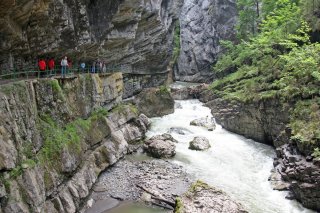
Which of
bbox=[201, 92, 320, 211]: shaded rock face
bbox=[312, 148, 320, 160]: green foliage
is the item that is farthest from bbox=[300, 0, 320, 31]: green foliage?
bbox=[312, 148, 320, 160]: green foliage

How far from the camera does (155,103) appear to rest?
1741 inches

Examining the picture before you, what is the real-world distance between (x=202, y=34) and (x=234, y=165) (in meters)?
50.8

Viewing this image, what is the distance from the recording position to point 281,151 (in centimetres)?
2605

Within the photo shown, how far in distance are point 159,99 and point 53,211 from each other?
28703 mm

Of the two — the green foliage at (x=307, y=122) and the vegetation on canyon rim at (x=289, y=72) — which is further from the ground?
the vegetation on canyon rim at (x=289, y=72)

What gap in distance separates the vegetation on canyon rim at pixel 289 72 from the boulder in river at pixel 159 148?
33.2ft

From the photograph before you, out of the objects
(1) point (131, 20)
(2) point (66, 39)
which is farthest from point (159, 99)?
(2) point (66, 39)

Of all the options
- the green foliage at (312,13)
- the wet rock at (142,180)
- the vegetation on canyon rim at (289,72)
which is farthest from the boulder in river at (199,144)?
the green foliage at (312,13)

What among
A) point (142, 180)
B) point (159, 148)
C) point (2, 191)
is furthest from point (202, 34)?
point (2, 191)

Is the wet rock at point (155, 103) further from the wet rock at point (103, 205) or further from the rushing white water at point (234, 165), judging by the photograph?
the wet rock at point (103, 205)

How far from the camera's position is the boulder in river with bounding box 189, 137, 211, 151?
31453 millimetres

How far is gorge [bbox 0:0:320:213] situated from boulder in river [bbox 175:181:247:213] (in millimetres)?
80

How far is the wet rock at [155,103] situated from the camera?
1724 inches

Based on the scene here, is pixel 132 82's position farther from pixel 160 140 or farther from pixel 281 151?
pixel 281 151
